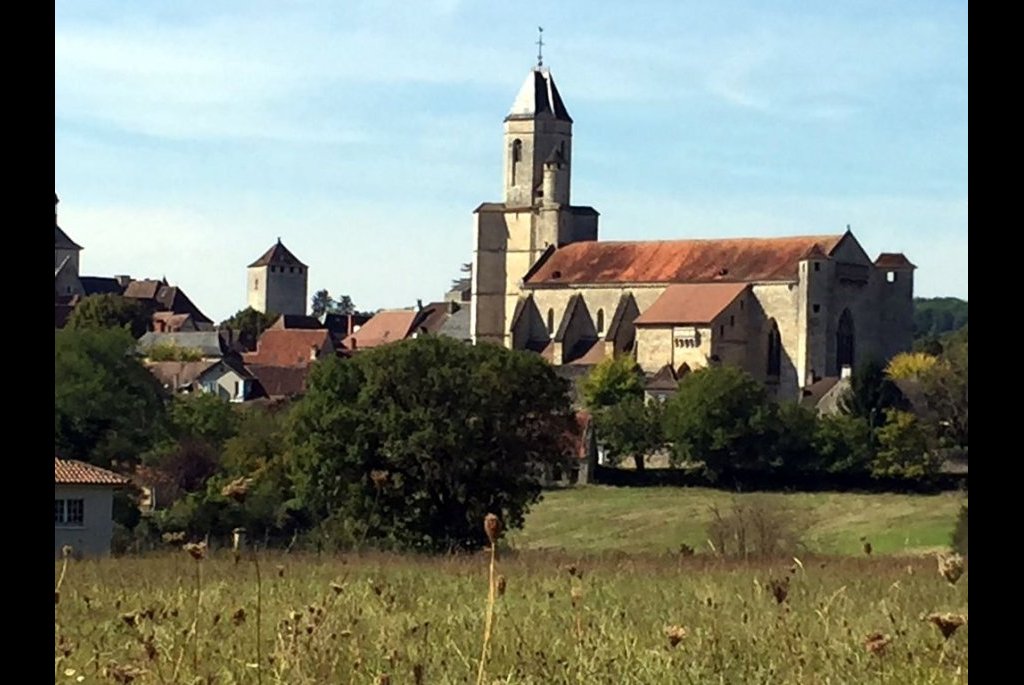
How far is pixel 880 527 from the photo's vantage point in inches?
1953

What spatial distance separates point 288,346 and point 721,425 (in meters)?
63.1

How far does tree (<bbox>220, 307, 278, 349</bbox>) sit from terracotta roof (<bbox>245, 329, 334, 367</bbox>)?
1104 cm

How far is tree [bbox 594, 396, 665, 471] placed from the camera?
71.2 m

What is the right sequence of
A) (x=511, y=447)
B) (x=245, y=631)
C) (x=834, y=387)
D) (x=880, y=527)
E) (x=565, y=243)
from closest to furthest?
1. (x=245, y=631)
2. (x=511, y=447)
3. (x=880, y=527)
4. (x=834, y=387)
5. (x=565, y=243)

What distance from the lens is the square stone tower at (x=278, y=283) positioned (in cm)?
16100

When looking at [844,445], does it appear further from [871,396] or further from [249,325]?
[249,325]

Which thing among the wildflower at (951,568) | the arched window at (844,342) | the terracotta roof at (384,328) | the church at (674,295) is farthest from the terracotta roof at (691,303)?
the wildflower at (951,568)

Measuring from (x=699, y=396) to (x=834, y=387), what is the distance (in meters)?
21.7

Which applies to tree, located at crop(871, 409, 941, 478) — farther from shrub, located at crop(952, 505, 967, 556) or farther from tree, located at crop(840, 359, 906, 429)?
shrub, located at crop(952, 505, 967, 556)

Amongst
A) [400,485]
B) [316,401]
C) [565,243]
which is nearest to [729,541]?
[400,485]

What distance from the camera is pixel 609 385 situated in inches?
3374

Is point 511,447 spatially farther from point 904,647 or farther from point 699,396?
point 699,396

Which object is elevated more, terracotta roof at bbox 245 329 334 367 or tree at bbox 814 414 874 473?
terracotta roof at bbox 245 329 334 367

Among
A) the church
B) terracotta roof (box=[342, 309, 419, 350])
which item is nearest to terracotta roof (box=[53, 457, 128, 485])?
the church
